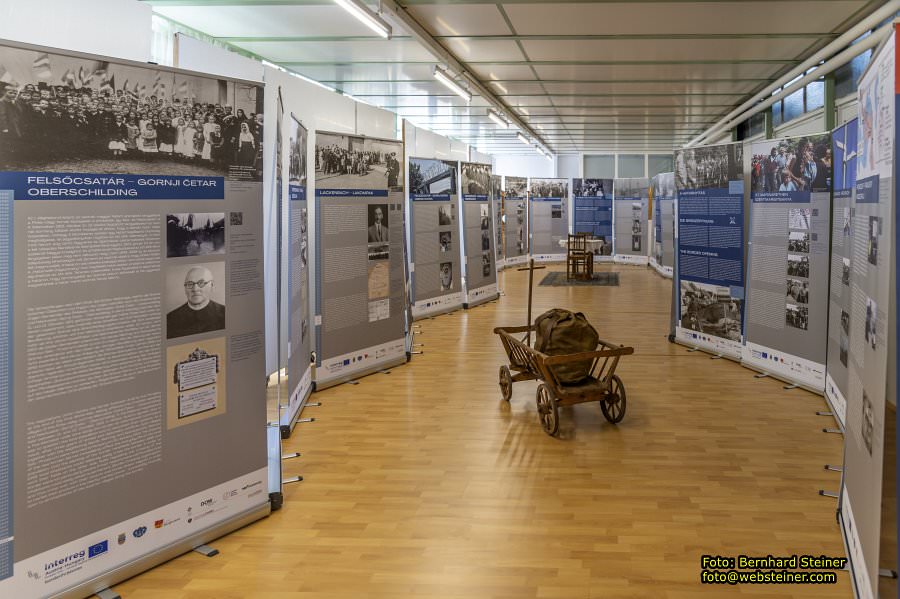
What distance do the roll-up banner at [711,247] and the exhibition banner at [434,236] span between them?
169 inches

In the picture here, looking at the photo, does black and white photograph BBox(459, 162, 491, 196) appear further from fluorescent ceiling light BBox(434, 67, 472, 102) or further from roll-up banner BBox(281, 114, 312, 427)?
roll-up banner BBox(281, 114, 312, 427)

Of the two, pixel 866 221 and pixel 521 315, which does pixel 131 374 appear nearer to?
pixel 866 221

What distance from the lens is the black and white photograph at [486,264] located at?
14648 mm

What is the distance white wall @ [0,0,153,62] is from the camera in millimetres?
5184

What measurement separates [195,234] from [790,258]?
6009 mm

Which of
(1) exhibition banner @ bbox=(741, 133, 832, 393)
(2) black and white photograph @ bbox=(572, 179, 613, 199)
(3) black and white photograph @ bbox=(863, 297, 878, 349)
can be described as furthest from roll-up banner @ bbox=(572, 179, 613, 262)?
(3) black and white photograph @ bbox=(863, 297, 878, 349)

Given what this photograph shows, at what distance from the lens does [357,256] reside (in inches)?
316

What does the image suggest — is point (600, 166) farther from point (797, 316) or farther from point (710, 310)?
point (797, 316)

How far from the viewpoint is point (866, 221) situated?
3072 millimetres

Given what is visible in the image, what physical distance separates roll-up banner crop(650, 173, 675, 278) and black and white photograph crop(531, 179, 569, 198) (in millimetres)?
3381

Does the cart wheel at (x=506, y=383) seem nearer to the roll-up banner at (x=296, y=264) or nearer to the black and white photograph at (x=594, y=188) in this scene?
the roll-up banner at (x=296, y=264)

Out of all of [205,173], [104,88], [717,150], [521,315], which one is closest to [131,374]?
[205,173]

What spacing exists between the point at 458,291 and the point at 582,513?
922 cm

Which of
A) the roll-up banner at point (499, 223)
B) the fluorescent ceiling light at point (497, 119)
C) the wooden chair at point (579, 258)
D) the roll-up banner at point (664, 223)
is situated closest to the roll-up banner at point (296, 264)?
the fluorescent ceiling light at point (497, 119)
